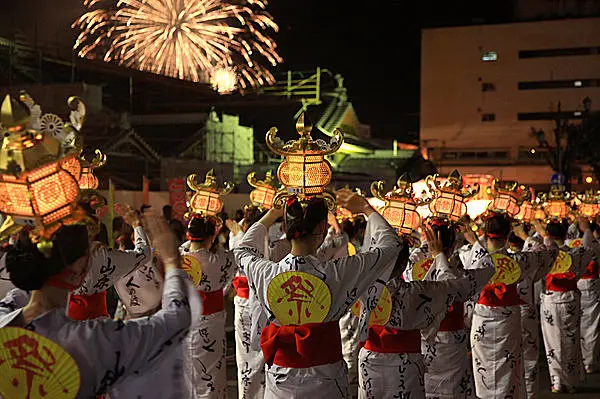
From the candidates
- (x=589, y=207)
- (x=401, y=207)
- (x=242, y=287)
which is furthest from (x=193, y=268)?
(x=589, y=207)

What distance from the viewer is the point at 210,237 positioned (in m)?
6.36

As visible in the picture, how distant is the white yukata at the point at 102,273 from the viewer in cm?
452

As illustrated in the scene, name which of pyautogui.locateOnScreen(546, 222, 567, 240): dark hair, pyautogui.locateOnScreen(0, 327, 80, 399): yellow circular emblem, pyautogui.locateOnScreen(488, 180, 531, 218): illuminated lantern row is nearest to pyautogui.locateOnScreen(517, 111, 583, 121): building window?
pyautogui.locateOnScreen(546, 222, 567, 240): dark hair

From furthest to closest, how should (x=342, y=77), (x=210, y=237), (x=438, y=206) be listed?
(x=342, y=77) → (x=210, y=237) → (x=438, y=206)

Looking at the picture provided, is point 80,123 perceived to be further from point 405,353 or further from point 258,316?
point 405,353

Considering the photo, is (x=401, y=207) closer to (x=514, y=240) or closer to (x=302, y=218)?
(x=302, y=218)

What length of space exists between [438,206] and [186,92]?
15.7 m

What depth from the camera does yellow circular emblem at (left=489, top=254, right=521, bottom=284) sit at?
20.0 feet

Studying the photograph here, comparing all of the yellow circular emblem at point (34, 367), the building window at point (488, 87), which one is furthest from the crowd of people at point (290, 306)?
the building window at point (488, 87)

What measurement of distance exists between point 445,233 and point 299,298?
1515 millimetres

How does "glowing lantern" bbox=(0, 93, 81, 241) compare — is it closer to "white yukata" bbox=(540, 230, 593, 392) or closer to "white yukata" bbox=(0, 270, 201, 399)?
"white yukata" bbox=(0, 270, 201, 399)

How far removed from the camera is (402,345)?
14.6 ft

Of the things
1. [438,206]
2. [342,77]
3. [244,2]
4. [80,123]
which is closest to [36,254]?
[80,123]

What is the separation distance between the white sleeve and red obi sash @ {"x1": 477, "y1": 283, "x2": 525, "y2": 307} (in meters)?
3.97
